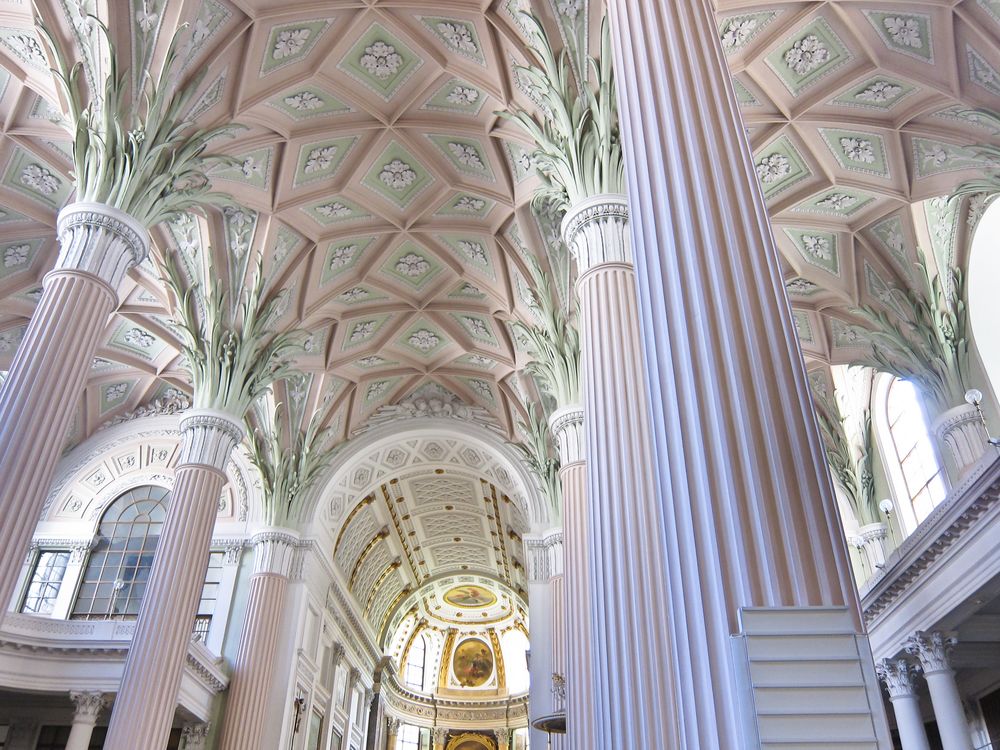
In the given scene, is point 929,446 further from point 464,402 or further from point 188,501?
point 188,501

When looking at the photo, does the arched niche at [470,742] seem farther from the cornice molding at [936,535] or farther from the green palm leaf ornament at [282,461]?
the cornice molding at [936,535]

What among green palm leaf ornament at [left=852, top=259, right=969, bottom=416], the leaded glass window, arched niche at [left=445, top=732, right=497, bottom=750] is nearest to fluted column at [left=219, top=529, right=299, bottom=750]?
the leaded glass window

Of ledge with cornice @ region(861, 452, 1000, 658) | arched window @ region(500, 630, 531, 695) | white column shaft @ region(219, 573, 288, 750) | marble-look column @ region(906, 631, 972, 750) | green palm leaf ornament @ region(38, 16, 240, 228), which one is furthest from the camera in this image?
arched window @ region(500, 630, 531, 695)

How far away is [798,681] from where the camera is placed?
11.0ft

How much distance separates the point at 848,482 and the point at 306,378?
40.8 ft

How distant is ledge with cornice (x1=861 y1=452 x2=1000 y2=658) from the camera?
9445 mm

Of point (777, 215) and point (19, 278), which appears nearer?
point (777, 215)

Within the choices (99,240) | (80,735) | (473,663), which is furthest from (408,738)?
(99,240)

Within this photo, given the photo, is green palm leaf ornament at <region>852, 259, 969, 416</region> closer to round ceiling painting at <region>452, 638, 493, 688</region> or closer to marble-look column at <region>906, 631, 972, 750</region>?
marble-look column at <region>906, 631, 972, 750</region>

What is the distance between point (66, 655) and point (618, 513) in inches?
473

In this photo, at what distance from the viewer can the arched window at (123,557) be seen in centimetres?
1794

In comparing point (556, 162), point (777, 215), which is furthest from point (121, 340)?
point (777, 215)

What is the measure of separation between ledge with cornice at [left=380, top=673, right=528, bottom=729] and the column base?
31.7 m

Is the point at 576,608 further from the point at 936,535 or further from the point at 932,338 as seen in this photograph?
the point at 932,338
